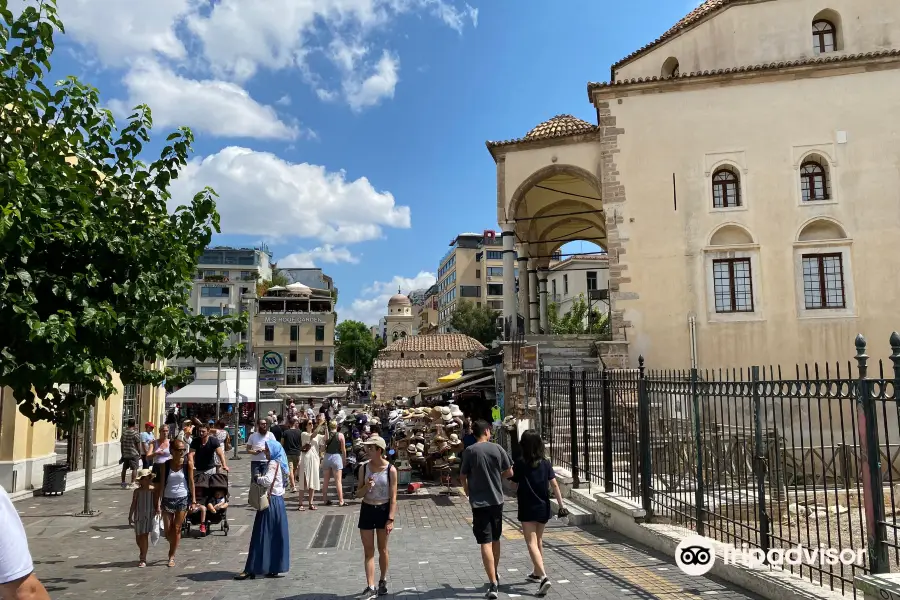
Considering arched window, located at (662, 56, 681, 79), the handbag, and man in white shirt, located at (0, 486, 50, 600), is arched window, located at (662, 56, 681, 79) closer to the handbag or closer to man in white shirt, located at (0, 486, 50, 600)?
the handbag

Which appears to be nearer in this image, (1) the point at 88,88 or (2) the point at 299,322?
(1) the point at 88,88

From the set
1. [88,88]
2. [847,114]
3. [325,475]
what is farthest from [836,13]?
[88,88]

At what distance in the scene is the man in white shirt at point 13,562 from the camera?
2.80 metres

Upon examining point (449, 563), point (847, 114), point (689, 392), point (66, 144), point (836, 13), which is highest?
point (836, 13)

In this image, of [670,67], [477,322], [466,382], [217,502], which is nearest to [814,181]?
[670,67]

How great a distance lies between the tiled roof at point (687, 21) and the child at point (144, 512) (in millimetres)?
20617

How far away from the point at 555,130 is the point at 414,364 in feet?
71.2

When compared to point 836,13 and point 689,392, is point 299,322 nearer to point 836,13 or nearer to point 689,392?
point 836,13

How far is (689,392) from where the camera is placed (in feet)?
24.7

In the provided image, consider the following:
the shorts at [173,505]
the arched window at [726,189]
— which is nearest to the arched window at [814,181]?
the arched window at [726,189]

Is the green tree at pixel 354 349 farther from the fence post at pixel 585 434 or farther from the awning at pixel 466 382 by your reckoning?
the fence post at pixel 585 434

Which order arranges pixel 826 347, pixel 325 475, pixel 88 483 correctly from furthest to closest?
pixel 826 347
pixel 325 475
pixel 88 483

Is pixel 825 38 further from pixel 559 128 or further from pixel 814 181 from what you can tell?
pixel 559 128

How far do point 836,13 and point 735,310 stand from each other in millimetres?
10316
